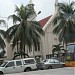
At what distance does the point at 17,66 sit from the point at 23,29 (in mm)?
13994

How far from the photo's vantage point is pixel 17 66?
2911 centimetres

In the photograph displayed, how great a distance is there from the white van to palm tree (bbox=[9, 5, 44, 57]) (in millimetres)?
12176

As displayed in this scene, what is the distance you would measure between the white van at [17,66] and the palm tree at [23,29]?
1218cm

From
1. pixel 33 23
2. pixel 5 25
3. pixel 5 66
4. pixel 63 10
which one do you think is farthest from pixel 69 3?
pixel 5 66

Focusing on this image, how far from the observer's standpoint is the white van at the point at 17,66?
28.5 m

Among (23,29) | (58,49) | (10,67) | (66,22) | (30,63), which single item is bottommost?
(10,67)

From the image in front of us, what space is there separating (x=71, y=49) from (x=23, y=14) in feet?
50.6

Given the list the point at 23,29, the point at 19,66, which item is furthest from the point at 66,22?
the point at 19,66

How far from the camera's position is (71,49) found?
29.1 m

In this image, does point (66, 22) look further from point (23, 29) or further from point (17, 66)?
point (17, 66)

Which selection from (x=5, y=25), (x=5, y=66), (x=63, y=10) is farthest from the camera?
(x=63, y=10)

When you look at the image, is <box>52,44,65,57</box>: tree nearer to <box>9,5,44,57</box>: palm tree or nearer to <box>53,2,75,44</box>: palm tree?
<box>53,2,75,44</box>: palm tree

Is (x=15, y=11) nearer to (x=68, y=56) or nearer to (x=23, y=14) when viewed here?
(x=23, y=14)

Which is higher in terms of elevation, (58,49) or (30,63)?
(58,49)
